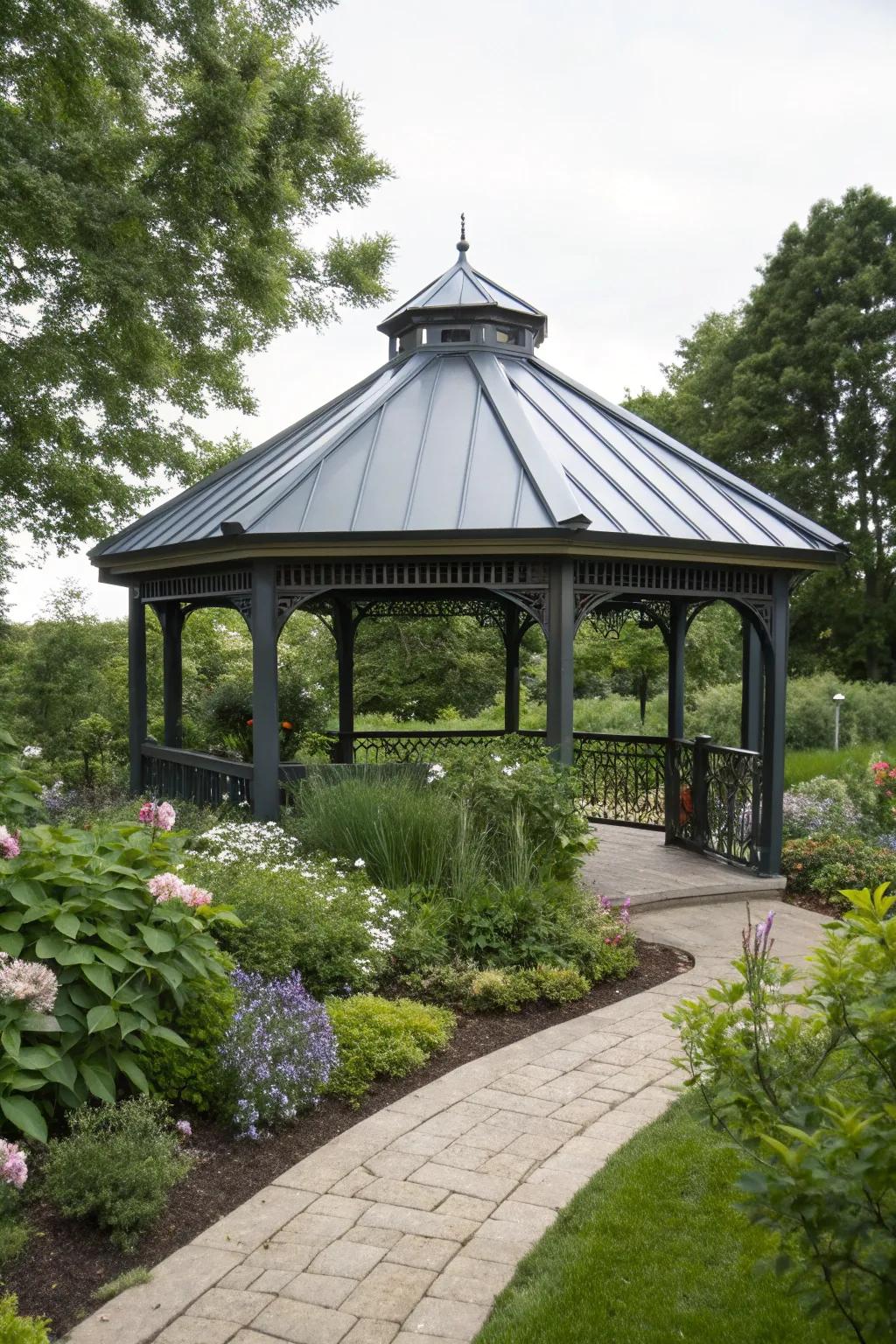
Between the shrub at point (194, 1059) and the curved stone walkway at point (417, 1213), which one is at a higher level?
the shrub at point (194, 1059)

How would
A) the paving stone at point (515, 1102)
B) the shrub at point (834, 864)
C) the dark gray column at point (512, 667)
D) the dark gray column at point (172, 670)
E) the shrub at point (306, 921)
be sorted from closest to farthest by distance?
1. the paving stone at point (515, 1102)
2. the shrub at point (306, 921)
3. the shrub at point (834, 864)
4. the dark gray column at point (172, 670)
5. the dark gray column at point (512, 667)

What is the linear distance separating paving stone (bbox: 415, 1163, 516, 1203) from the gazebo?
4.34 m

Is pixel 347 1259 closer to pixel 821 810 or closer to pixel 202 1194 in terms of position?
pixel 202 1194

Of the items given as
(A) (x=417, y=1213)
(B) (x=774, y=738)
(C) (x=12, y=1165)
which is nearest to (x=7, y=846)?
(C) (x=12, y=1165)

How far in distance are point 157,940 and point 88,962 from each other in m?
0.29

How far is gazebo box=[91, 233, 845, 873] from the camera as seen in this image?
8.13 m

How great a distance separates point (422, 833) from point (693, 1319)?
4158 mm

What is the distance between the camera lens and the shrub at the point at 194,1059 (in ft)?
13.8

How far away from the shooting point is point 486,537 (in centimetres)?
785

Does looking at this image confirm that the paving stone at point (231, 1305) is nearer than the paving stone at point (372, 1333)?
No

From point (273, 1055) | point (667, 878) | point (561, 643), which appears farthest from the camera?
point (667, 878)

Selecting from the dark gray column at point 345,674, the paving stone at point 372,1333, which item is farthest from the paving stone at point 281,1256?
the dark gray column at point 345,674

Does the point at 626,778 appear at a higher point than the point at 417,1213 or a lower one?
higher

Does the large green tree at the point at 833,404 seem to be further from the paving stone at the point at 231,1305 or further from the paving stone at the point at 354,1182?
the paving stone at the point at 231,1305
